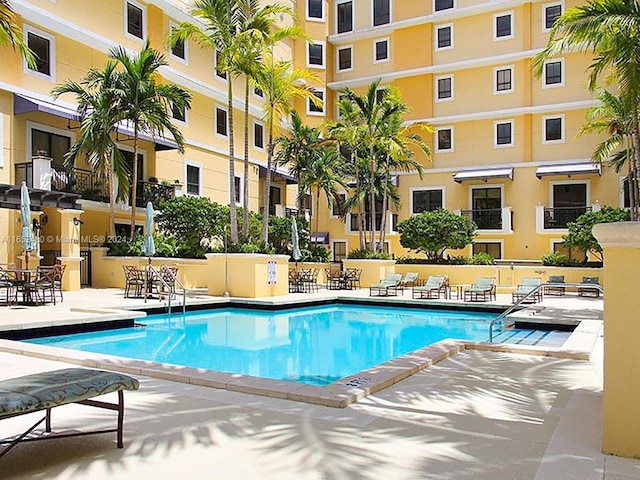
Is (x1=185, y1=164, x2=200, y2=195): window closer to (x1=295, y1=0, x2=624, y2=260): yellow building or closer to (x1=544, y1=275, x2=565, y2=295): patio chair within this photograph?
(x1=295, y1=0, x2=624, y2=260): yellow building

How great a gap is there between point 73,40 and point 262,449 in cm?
2145

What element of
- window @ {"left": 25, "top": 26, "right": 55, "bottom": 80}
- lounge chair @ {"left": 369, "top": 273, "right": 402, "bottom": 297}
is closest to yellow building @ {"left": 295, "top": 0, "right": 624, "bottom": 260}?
lounge chair @ {"left": 369, "top": 273, "right": 402, "bottom": 297}

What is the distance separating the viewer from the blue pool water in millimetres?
10414

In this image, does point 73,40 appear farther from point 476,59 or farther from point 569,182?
point 569,182

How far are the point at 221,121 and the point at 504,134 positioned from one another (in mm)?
15388

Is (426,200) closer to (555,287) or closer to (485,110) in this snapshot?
(485,110)

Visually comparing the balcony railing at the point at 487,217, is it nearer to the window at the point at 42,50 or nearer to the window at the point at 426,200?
the window at the point at 426,200

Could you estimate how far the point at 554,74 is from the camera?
99.9 feet

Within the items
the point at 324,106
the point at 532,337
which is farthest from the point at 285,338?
the point at 324,106

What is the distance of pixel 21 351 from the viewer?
8555mm

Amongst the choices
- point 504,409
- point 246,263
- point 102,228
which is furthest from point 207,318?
point 504,409

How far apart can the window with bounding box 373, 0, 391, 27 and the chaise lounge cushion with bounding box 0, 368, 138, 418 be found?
33.6 m

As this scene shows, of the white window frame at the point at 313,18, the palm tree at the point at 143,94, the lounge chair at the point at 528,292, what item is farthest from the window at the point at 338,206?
the lounge chair at the point at 528,292

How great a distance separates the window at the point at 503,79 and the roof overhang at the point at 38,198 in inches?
913
